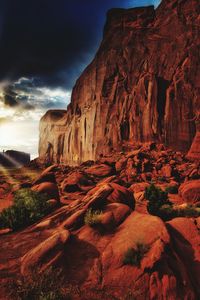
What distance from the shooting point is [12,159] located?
139625mm

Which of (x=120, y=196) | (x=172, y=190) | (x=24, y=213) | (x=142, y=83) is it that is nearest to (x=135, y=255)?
Result: (x=120, y=196)

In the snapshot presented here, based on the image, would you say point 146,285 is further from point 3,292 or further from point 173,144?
point 173,144

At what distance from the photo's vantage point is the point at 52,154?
85.1 meters

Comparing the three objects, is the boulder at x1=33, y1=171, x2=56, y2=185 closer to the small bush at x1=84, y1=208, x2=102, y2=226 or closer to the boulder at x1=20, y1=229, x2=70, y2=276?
the small bush at x1=84, y1=208, x2=102, y2=226

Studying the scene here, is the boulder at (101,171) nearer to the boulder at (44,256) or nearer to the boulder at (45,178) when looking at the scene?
the boulder at (45,178)

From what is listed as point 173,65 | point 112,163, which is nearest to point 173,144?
point 112,163

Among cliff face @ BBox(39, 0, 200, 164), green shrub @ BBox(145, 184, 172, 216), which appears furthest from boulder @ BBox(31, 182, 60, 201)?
cliff face @ BBox(39, 0, 200, 164)

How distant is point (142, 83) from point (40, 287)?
43250 mm

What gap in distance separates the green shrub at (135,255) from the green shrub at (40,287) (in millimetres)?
2241

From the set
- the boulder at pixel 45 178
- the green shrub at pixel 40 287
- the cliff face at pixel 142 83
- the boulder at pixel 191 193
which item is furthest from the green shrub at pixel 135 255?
the cliff face at pixel 142 83

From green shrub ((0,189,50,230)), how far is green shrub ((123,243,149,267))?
19.9 ft

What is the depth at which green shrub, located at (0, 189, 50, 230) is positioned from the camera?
465 inches

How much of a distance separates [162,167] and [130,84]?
2375 centimetres

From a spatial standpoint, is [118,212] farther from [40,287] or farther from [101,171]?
[101,171]
